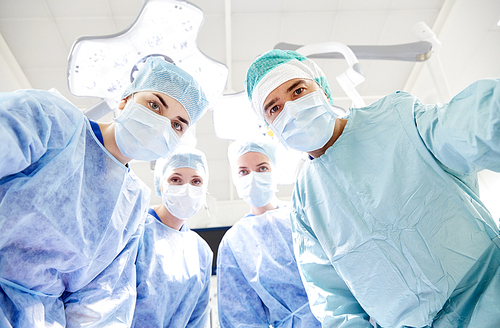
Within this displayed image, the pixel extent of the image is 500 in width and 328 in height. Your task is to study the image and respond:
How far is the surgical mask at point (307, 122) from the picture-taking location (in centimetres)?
130

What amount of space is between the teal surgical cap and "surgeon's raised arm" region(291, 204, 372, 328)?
2.17 ft

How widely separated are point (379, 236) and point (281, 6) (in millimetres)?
2307

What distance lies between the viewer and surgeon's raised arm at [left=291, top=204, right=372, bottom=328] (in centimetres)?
121

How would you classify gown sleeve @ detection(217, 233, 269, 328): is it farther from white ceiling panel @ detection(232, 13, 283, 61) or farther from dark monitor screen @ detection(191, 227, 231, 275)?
white ceiling panel @ detection(232, 13, 283, 61)

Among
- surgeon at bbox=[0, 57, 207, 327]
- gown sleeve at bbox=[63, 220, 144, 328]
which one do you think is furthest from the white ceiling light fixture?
gown sleeve at bbox=[63, 220, 144, 328]

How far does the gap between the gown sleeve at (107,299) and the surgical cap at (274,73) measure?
90 cm

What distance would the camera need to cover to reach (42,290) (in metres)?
1.16

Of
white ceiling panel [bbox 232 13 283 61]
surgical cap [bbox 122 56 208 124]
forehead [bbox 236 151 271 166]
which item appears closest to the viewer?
surgical cap [bbox 122 56 208 124]

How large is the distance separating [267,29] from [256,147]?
1.41 metres

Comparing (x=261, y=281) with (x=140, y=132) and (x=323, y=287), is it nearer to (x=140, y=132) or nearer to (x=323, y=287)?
(x=323, y=287)

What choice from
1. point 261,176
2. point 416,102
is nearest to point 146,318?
point 261,176

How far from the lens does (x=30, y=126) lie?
1027 mm

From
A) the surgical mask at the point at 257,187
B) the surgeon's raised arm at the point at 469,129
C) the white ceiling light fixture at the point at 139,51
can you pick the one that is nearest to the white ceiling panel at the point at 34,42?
the white ceiling light fixture at the point at 139,51

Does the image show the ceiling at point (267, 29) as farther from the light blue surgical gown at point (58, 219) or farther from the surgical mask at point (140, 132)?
the light blue surgical gown at point (58, 219)
